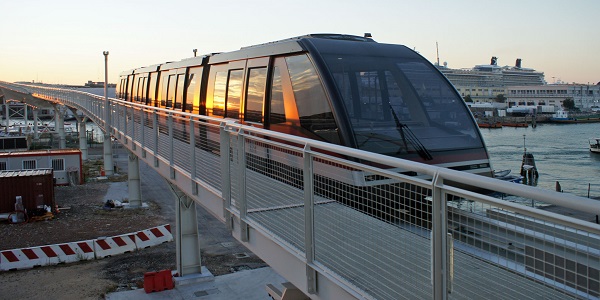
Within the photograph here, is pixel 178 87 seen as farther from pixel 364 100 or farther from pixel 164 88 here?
pixel 364 100

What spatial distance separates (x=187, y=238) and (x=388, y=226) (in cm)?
1116

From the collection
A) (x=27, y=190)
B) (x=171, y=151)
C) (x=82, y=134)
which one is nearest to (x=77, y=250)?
(x=27, y=190)

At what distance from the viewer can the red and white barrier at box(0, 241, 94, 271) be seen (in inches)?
630

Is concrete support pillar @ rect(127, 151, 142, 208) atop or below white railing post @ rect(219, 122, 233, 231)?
below

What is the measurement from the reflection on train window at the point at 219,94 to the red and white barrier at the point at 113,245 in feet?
26.2

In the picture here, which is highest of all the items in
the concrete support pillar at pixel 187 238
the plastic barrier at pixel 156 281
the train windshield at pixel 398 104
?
the train windshield at pixel 398 104

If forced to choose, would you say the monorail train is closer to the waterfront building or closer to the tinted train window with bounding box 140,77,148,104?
the tinted train window with bounding box 140,77,148,104

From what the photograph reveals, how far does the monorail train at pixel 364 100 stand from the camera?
23.5 feet

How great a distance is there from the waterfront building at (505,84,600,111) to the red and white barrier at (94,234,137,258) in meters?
123

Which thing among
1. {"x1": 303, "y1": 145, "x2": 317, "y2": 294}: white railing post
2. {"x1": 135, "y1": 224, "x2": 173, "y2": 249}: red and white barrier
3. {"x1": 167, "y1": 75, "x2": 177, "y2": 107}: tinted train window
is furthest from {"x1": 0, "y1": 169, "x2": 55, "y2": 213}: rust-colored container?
{"x1": 303, "y1": 145, "x2": 317, "y2": 294}: white railing post

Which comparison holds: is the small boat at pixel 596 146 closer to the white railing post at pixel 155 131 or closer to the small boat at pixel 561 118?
the small boat at pixel 561 118

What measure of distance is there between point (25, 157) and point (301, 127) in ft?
87.7

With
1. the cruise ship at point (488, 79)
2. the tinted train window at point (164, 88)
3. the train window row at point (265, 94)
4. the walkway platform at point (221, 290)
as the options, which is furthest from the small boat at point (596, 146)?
the cruise ship at point (488, 79)

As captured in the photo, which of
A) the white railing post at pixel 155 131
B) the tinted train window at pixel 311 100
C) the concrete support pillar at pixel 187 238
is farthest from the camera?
the concrete support pillar at pixel 187 238
